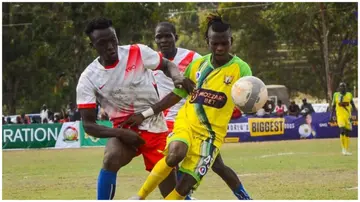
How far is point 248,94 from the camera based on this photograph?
A: 865 cm

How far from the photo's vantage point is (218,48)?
901cm

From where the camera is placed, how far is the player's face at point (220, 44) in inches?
355

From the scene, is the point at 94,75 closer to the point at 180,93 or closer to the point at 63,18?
the point at 180,93

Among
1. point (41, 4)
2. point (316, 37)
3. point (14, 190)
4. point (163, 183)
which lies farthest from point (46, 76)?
point (163, 183)

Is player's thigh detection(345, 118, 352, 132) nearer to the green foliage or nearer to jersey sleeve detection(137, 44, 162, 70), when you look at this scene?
jersey sleeve detection(137, 44, 162, 70)

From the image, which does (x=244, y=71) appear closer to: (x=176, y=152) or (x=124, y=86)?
(x=176, y=152)

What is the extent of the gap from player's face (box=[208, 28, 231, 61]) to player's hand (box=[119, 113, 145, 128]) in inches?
39.9

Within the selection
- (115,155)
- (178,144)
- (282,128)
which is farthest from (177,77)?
(282,128)

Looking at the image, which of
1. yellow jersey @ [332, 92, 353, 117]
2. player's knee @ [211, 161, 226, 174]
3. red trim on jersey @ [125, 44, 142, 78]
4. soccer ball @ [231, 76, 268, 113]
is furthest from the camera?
yellow jersey @ [332, 92, 353, 117]

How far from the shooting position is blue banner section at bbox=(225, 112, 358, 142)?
32.9 meters

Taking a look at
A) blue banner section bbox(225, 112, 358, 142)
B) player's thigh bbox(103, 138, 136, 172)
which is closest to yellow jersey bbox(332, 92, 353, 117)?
blue banner section bbox(225, 112, 358, 142)

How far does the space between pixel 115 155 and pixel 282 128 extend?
81.3ft

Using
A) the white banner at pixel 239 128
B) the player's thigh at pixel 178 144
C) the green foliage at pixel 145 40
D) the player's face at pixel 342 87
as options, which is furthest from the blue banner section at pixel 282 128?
the player's thigh at pixel 178 144

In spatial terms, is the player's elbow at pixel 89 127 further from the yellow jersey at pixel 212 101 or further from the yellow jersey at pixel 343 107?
the yellow jersey at pixel 343 107
